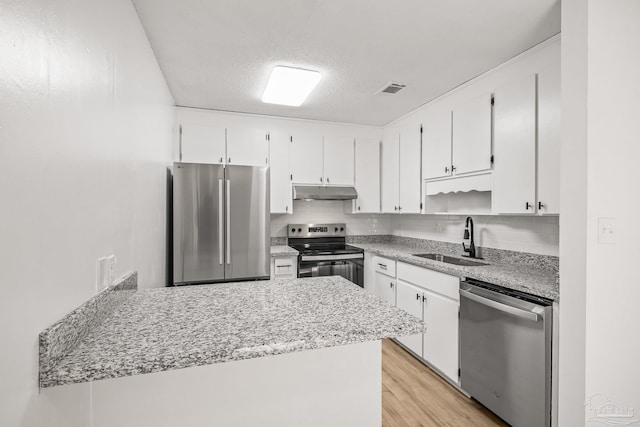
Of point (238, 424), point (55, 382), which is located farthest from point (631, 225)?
point (55, 382)

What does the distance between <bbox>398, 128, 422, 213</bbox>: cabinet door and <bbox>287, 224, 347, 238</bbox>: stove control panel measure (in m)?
0.88

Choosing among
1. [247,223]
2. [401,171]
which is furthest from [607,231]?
[247,223]

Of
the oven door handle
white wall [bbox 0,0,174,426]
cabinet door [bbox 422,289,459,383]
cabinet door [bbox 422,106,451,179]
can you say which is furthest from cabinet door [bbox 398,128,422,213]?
white wall [bbox 0,0,174,426]

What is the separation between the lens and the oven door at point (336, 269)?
10.8 ft

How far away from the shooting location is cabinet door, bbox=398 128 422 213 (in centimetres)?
319

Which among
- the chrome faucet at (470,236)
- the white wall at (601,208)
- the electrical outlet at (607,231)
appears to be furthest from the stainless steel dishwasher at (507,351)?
the chrome faucet at (470,236)

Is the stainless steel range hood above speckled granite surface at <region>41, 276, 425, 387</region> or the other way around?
above

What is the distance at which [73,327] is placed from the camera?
0.92 metres

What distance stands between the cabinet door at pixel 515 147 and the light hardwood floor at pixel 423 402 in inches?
54.9

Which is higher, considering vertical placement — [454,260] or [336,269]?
[454,260]

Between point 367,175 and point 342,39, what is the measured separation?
210cm

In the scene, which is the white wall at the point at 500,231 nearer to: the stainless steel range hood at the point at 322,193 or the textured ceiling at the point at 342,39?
the stainless steel range hood at the point at 322,193

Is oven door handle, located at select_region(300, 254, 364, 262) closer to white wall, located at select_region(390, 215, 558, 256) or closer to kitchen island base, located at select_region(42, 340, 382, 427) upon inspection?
white wall, located at select_region(390, 215, 558, 256)

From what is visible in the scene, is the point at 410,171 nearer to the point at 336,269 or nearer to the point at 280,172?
the point at 336,269
